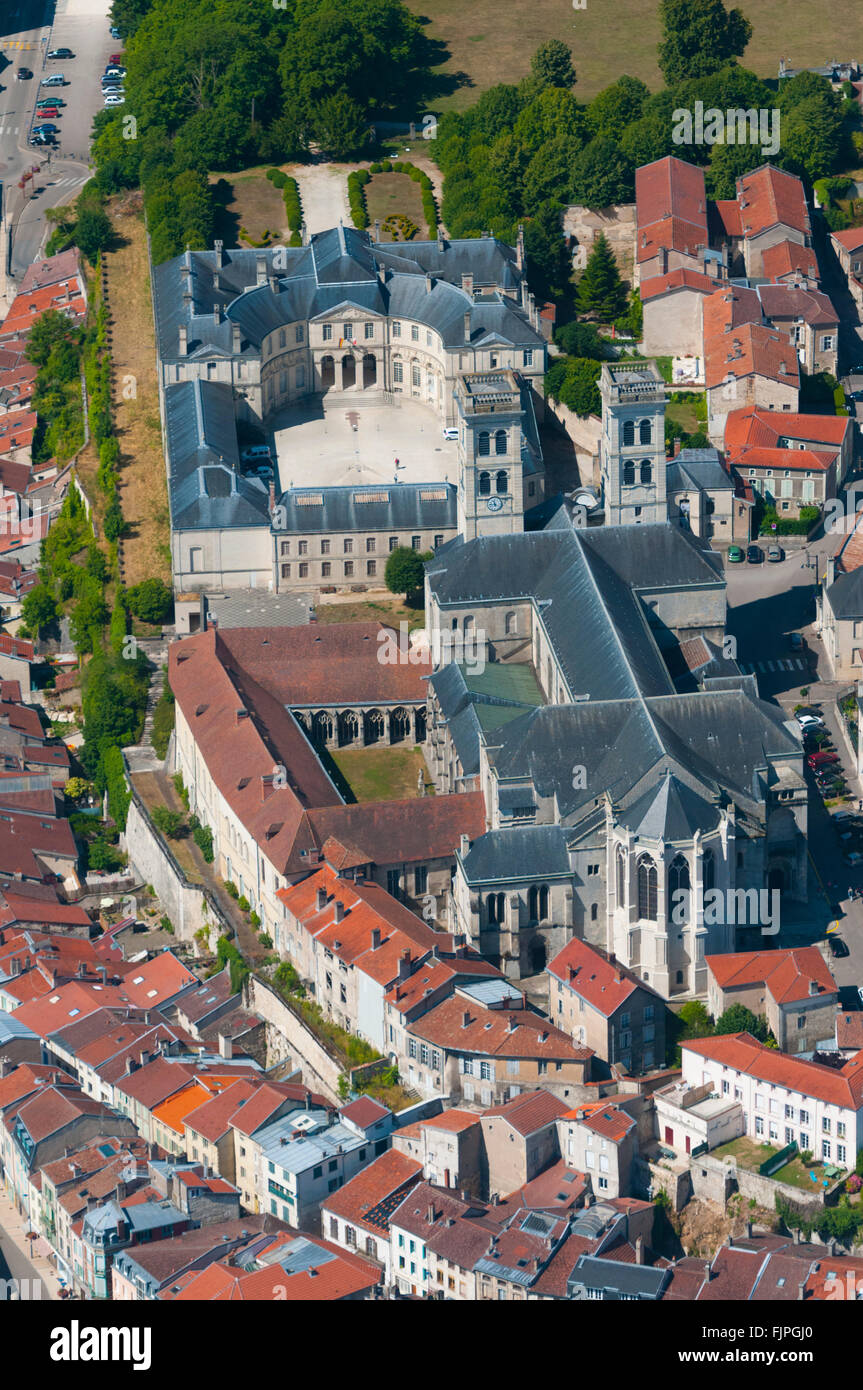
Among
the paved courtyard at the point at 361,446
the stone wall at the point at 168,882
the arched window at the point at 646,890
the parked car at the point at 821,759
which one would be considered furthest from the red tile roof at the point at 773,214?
the arched window at the point at 646,890

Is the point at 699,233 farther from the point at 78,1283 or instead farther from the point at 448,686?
the point at 78,1283

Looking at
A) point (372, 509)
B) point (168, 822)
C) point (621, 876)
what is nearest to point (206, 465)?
point (372, 509)

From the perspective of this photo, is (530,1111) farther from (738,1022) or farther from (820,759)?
(820,759)

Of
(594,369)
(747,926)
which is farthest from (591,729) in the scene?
(594,369)

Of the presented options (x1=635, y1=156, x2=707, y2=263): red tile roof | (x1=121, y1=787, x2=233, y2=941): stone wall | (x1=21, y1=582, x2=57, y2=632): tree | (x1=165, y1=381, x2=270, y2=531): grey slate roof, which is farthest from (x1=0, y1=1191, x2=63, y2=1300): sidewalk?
→ (x1=635, y1=156, x2=707, y2=263): red tile roof

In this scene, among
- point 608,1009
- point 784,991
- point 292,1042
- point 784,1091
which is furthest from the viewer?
point 292,1042

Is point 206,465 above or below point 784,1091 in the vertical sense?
above

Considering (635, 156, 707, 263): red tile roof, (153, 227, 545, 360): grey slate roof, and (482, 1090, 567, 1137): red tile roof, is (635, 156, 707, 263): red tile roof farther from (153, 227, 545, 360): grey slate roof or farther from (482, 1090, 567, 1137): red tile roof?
(482, 1090, 567, 1137): red tile roof
